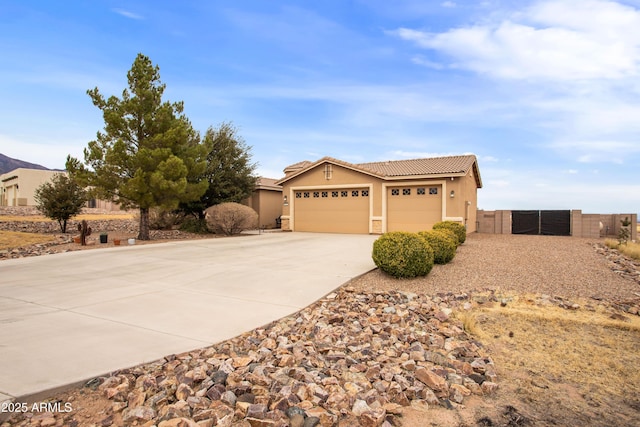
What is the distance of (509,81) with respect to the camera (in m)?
12.3

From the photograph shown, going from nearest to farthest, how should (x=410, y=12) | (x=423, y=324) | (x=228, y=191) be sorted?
(x=423, y=324)
(x=410, y=12)
(x=228, y=191)

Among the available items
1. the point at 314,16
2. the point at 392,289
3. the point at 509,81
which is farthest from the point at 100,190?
the point at 509,81

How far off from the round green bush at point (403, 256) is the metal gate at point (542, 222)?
16.3 meters

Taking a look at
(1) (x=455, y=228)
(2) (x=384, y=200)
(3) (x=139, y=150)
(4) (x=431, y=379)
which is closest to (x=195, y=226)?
(3) (x=139, y=150)

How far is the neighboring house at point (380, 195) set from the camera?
18531 mm

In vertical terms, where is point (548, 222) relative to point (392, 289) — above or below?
above

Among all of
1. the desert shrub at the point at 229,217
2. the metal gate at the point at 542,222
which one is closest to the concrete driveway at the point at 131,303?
the desert shrub at the point at 229,217

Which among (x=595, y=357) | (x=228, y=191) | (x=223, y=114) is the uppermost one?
(x=223, y=114)

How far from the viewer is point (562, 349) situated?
458 centimetres

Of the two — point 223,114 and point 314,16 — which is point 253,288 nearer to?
point 314,16

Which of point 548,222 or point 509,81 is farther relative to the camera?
point 548,222

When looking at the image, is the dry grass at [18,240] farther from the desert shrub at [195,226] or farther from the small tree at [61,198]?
the desert shrub at [195,226]

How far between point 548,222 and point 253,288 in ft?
66.8

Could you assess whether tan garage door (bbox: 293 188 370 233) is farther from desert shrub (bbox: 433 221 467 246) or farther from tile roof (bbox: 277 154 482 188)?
desert shrub (bbox: 433 221 467 246)
